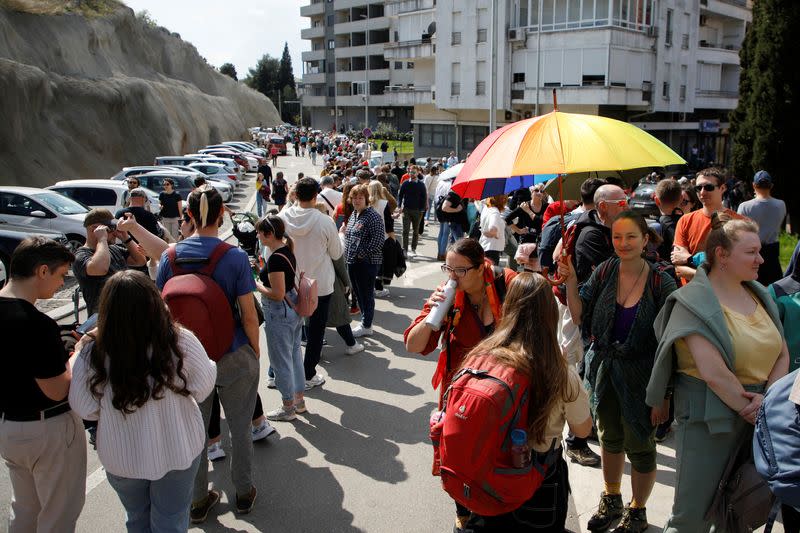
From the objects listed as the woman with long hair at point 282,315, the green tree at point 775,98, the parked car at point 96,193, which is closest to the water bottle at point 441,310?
the woman with long hair at point 282,315

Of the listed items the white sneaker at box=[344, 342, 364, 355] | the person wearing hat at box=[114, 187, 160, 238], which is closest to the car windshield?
the person wearing hat at box=[114, 187, 160, 238]

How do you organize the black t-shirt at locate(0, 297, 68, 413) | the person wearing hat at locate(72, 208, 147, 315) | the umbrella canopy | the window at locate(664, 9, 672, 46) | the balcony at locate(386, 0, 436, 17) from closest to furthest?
1. the black t-shirt at locate(0, 297, 68, 413)
2. the umbrella canopy
3. the person wearing hat at locate(72, 208, 147, 315)
4. the window at locate(664, 9, 672, 46)
5. the balcony at locate(386, 0, 436, 17)

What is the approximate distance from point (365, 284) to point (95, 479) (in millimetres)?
4228

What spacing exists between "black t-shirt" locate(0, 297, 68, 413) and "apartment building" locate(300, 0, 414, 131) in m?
69.6

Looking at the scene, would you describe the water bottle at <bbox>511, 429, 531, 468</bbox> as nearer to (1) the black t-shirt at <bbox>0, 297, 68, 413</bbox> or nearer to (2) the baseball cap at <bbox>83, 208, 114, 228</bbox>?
(1) the black t-shirt at <bbox>0, 297, 68, 413</bbox>

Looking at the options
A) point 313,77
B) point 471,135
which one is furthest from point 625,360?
point 313,77

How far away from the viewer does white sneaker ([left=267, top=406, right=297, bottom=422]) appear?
20.2ft

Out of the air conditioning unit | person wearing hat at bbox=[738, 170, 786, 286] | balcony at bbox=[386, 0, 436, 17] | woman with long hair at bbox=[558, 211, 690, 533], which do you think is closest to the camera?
woman with long hair at bbox=[558, 211, 690, 533]

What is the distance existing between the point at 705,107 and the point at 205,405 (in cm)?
4725

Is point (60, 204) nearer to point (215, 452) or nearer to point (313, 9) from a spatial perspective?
point (215, 452)

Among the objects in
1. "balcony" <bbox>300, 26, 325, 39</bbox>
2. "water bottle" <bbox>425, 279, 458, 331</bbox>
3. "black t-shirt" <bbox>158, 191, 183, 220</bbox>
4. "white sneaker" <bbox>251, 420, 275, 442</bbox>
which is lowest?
"white sneaker" <bbox>251, 420, 275, 442</bbox>

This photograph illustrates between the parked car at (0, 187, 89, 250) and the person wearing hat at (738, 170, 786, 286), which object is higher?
the person wearing hat at (738, 170, 786, 286)

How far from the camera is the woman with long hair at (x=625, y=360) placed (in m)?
4.00

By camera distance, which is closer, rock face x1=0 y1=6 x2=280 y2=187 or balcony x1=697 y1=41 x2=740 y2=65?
rock face x1=0 y1=6 x2=280 y2=187
